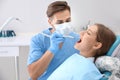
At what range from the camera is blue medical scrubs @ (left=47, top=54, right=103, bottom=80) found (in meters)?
1.24

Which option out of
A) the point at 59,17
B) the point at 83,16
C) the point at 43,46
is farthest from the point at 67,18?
the point at 83,16

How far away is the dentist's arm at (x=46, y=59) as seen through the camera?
1.49m

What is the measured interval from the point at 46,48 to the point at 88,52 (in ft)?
1.03

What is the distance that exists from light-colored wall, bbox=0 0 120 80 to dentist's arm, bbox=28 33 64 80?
1313mm

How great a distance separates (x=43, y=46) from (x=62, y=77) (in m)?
0.41

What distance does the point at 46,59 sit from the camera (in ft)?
4.97

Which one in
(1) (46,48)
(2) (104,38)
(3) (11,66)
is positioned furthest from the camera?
(3) (11,66)

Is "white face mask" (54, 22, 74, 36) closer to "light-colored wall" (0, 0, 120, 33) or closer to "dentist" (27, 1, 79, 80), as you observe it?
"dentist" (27, 1, 79, 80)

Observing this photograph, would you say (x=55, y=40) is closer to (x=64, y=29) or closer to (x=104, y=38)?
(x=64, y=29)

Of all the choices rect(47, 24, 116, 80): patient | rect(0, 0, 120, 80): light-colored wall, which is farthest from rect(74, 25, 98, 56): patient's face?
rect(0, 0, 120, 80): light-colored wall

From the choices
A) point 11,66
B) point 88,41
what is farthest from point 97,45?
point 11,66

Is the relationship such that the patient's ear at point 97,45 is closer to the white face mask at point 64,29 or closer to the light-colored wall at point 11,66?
the white face mask at point 64,29

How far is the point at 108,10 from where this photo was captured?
2.79 meters

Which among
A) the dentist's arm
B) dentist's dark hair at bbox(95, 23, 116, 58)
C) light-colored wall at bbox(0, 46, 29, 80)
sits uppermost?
dentist's dark hair at bbox(95, 23, 116, 58)
